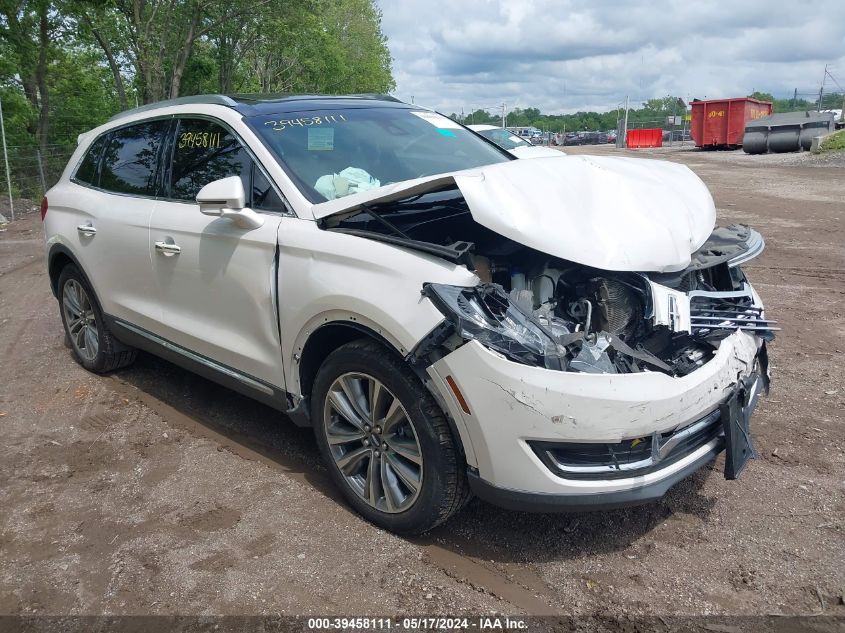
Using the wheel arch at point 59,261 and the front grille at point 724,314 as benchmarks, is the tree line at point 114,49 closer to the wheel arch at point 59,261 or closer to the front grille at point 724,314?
the wheel arch at point 59,261

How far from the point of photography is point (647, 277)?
3023mm

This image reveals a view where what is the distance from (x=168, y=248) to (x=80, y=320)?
1873mm

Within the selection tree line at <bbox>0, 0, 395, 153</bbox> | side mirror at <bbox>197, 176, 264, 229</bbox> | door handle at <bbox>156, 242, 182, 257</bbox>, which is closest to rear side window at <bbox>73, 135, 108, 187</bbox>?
door handle at <bbox>156, 242, 182, 257</bbox>

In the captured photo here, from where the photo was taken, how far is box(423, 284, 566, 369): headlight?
105 inches

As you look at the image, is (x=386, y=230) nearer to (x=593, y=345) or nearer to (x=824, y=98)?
(x=593, y=345)

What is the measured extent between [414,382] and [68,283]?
3.81m

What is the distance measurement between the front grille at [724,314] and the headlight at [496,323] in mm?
755

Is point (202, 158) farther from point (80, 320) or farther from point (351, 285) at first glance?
point (80, 320)

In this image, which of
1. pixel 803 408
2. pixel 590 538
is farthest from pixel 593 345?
pixel 803 408

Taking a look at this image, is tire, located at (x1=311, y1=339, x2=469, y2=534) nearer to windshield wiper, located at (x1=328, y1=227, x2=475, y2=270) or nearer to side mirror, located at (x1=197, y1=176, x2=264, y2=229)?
windshield wiper, located at (x1=328, y1=227, x2=475, y2=270)

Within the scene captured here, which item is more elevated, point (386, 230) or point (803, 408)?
point (386, 230)

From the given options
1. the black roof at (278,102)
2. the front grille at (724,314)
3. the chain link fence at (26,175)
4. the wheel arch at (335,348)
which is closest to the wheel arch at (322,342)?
the wheel arch at (335,348)

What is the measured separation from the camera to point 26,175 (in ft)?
58.0

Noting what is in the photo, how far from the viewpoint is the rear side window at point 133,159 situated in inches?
180
